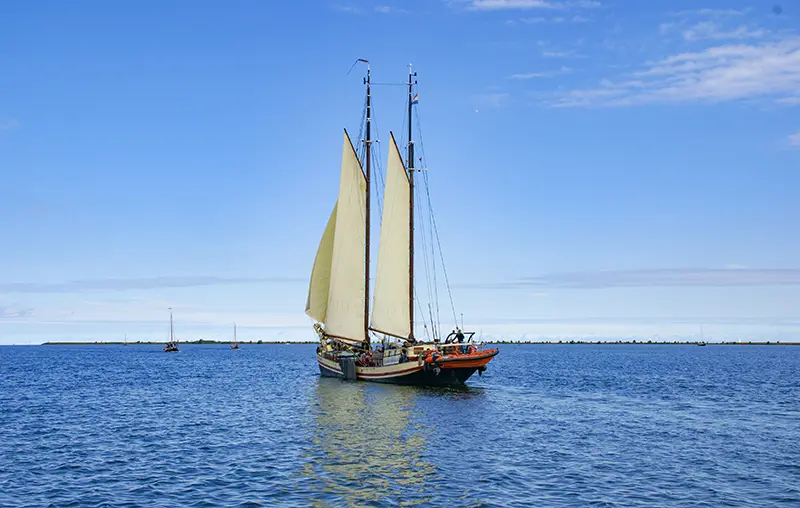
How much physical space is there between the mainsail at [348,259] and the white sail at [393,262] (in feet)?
19.7

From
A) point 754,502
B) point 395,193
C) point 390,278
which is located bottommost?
point 754,502

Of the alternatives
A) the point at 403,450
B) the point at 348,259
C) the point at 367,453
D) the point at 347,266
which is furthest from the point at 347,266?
the point at 367,453

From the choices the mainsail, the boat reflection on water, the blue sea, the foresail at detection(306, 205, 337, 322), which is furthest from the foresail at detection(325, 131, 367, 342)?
the boat reflection on water

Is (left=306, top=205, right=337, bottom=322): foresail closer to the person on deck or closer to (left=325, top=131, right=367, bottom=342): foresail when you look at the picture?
(left=325, top=131, right=367, bottom=342): foresail

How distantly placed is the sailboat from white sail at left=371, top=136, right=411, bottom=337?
11 centimetres

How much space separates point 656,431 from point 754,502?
57.2 feet

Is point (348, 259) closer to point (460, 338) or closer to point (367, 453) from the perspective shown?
point (460, 338)

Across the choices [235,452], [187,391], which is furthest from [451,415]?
[187,391]

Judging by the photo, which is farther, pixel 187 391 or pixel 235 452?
pixel 187 391

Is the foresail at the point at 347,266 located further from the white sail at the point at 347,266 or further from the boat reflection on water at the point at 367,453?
the boat reflection on water at the point at 367,453

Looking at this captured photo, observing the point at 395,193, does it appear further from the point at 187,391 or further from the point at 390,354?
the point at 187,391

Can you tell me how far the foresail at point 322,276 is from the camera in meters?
88.5

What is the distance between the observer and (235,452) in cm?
3716

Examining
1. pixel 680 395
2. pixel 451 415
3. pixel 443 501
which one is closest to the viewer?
pixel 443 501
